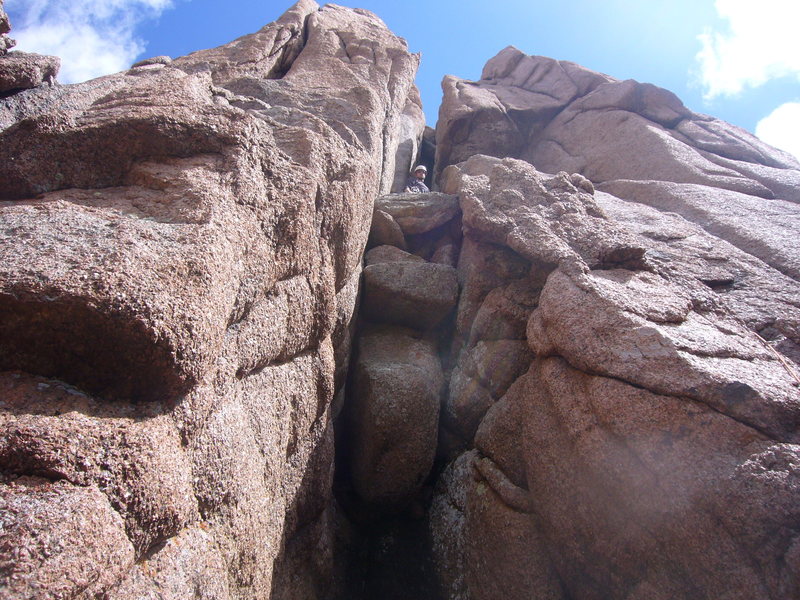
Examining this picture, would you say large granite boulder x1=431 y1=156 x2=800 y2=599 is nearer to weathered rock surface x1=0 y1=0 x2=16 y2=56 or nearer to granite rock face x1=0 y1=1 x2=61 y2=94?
A: granite rock face x1=0 y1=1 x2=61 y2=94

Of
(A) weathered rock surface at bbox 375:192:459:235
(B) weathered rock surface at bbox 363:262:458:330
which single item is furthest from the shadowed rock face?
(A) weathered rock surface at bbox 375:192:459:235

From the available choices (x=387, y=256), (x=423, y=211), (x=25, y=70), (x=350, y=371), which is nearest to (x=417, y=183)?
(x=423, y=211)

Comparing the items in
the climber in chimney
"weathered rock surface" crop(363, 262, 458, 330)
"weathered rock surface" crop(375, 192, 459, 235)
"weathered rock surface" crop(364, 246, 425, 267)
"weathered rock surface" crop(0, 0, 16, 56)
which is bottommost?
"weathered rock surface" crop(363, 262, 458, 330)

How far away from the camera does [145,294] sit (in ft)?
11.3

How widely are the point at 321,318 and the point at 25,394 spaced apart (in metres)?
3.47

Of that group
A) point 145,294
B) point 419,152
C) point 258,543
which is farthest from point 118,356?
point 419,152

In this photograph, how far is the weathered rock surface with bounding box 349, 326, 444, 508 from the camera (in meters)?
7.57

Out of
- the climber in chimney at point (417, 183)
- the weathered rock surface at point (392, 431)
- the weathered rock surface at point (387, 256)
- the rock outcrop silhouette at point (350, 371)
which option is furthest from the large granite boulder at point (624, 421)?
the climber in chimney at point (417, 183)

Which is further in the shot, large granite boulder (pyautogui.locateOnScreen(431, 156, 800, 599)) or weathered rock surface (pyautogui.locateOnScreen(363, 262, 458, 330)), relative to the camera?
weathered rock surface (pyautogui.locateOnScreen(363, 262, 458, 330))

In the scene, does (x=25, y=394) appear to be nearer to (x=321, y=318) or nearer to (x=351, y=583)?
(x=321, y=318)

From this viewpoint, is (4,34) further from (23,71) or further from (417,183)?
(417,183)

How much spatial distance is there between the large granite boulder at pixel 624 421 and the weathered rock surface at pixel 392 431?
1.72ft

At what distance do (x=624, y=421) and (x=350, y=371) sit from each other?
4.58m

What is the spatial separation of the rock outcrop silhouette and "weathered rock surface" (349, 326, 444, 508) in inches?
1.4
